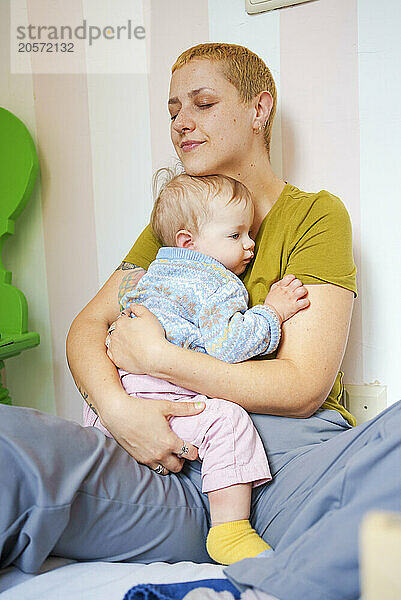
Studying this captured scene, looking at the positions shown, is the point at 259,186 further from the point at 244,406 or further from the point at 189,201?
the point at 244,406

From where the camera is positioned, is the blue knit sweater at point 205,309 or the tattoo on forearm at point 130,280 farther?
the tattoo on forearm at point 130,280

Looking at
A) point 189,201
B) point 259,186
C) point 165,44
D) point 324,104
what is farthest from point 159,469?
point 165,44

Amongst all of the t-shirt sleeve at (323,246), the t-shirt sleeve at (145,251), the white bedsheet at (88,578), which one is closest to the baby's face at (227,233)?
the t-shirt sleeve at (323,246)

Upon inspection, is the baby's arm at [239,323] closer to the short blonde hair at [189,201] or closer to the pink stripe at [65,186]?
the short blonde hair at [189,201]

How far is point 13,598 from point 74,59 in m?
1.41

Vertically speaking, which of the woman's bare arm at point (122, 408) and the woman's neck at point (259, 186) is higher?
the woman's neck at point (259, 186)

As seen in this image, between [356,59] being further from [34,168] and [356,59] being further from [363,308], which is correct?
[34,168]

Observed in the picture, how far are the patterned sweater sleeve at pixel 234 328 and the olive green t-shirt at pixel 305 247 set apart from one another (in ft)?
0.28

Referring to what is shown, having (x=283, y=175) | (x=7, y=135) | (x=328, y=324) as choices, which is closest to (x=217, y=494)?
(x=328, y=324)

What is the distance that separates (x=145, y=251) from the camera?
4.71ft

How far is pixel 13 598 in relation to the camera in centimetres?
80

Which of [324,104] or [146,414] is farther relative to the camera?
[324,104]

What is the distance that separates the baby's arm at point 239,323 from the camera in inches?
44.0

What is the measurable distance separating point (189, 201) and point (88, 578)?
2.32ft
